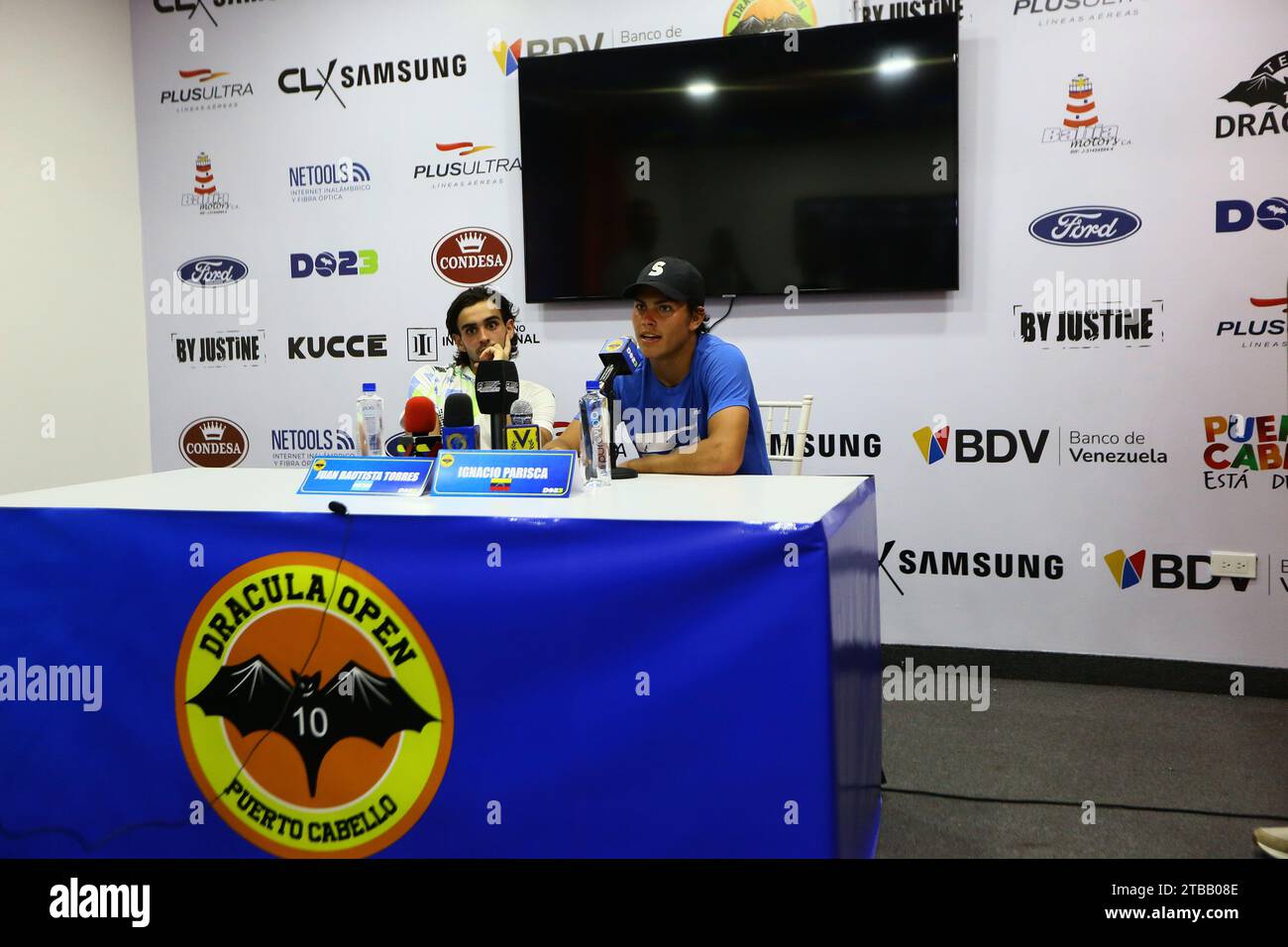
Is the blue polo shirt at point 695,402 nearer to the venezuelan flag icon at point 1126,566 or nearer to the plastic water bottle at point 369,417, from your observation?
the plastic water bottle at point 369,417

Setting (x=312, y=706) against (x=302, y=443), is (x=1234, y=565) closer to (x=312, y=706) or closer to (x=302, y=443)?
(x=312, y=706)

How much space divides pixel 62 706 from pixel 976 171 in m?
3.25

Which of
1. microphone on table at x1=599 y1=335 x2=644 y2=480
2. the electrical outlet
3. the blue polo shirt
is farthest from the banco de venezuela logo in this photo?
the electrical outlet

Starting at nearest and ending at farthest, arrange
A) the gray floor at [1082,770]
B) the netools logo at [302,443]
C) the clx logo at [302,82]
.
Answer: the gray floor at [1082,770] → the clx logo at [302,82] → the netools logo at [302,443]

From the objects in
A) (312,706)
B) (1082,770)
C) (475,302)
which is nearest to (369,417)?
(312,706)

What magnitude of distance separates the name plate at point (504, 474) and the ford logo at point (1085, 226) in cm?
245

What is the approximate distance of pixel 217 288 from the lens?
4.56 meters

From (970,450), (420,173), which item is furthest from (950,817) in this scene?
(420,173)

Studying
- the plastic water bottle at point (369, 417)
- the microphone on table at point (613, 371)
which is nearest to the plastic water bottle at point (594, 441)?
the microphone on table at point (613, 371)

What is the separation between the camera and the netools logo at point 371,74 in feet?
13.7

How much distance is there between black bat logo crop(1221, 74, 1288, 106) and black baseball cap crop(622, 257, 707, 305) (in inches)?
80.7

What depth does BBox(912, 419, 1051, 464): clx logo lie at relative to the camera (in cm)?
366

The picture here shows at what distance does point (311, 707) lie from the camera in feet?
5.61
